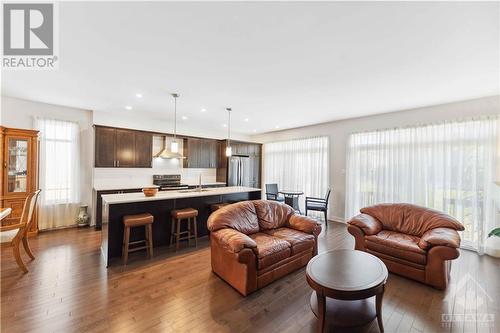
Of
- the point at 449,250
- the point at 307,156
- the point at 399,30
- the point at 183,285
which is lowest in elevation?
the point at 183,285

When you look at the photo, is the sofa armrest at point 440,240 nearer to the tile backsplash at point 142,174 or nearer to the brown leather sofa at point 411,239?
the brown leather sofa at point 411,239

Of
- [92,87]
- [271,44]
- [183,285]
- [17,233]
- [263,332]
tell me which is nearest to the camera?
[263,332]

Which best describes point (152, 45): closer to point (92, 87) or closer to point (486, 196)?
point (92, 87)

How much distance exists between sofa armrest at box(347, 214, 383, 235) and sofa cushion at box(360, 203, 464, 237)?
0.68 feet

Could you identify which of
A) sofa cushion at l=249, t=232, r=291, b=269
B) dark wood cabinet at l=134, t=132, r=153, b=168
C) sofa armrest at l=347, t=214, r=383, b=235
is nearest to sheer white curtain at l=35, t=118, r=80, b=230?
dark wood cabinet at l=134, t=132, r=153, b=168

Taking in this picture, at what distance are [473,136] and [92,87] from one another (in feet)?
22.6

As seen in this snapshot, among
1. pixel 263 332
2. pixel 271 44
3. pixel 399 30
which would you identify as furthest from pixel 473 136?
pixel 263 332

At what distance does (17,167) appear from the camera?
4.05m

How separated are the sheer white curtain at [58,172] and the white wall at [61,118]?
0.38 ft

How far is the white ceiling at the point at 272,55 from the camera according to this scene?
71.6 inches

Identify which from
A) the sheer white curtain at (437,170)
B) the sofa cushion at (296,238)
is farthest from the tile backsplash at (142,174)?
the sheer white curtain at (437,170)

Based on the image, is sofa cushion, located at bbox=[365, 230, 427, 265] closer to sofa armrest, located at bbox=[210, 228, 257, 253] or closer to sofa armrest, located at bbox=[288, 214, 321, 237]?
sofa armrest, located at bbox=[288, 214, 321, 237]

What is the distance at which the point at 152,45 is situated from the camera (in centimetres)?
231

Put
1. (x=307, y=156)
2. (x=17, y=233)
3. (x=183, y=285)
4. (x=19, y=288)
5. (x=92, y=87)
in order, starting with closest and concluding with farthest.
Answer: (x=19, y=288)
(x=183, y=285)
(x=17, y=233)
(x=92, y=87)
(x=307, y=156)
